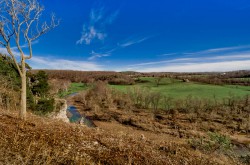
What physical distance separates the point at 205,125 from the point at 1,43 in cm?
3148

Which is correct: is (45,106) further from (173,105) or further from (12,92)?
(173,105)

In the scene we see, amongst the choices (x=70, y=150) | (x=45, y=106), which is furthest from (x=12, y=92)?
(x=70, y=150)

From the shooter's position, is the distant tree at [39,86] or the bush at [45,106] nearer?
the bush at [45,106]

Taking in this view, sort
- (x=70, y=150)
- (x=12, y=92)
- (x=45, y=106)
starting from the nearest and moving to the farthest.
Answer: (x=70, y=150) → (x=12, y=92) → (x=45, y=106)

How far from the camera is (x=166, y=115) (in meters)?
37.8

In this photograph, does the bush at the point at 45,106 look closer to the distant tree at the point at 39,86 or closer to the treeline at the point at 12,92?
the treeline at the point at 12,92

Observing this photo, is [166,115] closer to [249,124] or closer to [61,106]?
[249,124]

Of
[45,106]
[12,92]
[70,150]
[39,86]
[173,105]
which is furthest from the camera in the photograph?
[173,105]

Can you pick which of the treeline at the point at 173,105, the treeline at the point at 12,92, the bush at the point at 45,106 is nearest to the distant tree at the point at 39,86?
the treeline at the point at 12,92

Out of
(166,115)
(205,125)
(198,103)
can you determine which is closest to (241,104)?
(198,103)

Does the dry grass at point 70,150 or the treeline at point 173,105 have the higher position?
the dry grass at point 70,150

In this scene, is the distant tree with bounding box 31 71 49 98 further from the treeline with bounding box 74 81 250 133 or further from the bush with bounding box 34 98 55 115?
the treeline with bounding box 74 81 250 133

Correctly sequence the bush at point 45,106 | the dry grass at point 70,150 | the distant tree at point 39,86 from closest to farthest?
the dry grass at point 70,150
the bush at point 45,106
the distant tree at point 39,86

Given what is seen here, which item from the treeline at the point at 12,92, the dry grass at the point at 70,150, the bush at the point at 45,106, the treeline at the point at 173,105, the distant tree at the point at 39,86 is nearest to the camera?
the dry grass at the point at 70,150
